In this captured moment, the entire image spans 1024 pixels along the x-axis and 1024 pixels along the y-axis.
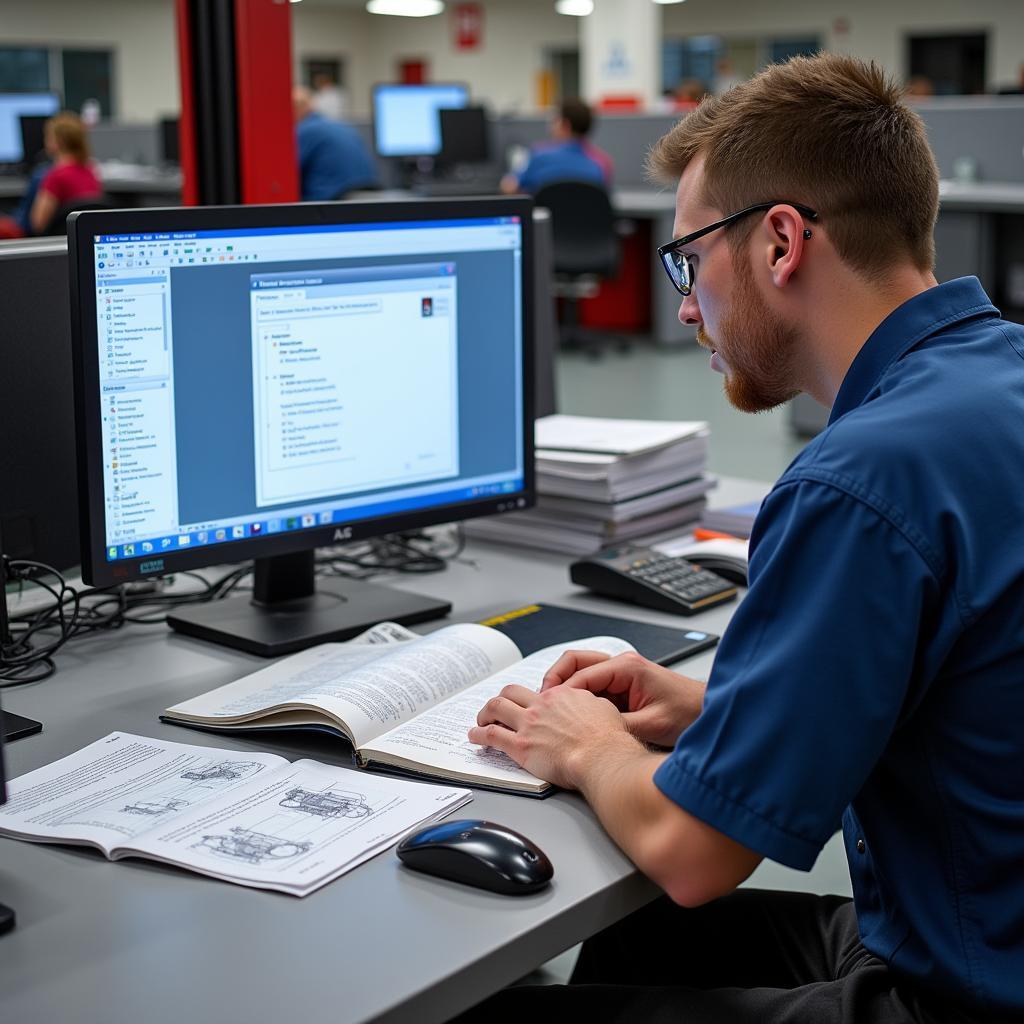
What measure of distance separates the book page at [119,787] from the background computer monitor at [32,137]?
890 cm

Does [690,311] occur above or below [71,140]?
below

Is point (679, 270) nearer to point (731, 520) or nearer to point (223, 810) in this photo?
point (223, 810)

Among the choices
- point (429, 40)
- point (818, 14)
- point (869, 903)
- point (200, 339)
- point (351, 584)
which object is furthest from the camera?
point (429, 40)

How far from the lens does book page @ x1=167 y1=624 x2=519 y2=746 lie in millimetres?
1194

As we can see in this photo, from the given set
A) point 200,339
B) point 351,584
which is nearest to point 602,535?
point 351,584

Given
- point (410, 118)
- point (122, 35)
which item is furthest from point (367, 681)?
point (122, 35)

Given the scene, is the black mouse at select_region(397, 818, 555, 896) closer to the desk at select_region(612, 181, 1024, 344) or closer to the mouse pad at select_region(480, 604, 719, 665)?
the mouse pad at select_region(480, 604, 719, 665)

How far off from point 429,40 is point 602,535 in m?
15.3

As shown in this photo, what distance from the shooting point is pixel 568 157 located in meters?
7.14

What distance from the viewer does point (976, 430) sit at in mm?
946

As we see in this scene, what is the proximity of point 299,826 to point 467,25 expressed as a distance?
14887mm

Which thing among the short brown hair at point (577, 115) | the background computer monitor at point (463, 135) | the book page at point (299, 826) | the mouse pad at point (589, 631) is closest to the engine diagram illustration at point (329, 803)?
the book page at point (299, 826)

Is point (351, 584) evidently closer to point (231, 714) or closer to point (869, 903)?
point (231, 714)

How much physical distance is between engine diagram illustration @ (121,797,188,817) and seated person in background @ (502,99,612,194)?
630 centimetres
